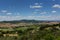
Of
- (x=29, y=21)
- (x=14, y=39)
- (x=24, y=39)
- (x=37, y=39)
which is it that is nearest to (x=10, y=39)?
(x=14, y=39)

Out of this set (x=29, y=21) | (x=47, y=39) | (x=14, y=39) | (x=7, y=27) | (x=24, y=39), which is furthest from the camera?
(x=29, y=21)

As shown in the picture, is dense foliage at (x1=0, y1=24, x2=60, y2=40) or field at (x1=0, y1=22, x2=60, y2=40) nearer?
Result: dense foliage at (x1=0, y1=24, x2=60, y2=40)

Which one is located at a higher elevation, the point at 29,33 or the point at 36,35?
the point at 29,33

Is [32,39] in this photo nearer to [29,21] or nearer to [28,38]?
[28,38]

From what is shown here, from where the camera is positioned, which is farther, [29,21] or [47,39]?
[29,21]

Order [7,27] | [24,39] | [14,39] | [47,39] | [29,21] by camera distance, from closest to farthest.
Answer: [47,39] → [24,39] → [14,39] → [7,27] → [29,21]

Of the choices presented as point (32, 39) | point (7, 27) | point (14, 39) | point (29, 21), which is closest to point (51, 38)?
point (32, 39)

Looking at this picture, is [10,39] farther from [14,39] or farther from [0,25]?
[0,25]

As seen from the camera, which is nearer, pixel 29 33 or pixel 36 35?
pixel 36 35

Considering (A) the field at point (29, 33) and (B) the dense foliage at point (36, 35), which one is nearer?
(B) the dense foliage at point (36, 35)
